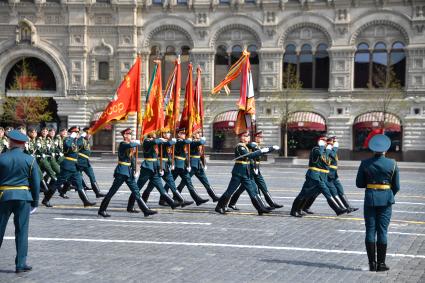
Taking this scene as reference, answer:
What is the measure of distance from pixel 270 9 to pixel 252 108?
86.6ft

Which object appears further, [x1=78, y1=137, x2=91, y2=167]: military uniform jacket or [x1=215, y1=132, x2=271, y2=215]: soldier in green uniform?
[x1=78, y1=137, x2=91, y2=167]: military uniform jacket

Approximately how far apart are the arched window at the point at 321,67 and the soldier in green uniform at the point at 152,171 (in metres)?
29.2

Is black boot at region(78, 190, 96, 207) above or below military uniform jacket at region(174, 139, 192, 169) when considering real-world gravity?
below

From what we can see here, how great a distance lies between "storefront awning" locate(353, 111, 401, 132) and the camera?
4141 centimetres

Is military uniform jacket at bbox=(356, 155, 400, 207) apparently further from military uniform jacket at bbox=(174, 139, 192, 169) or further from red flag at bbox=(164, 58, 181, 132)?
red flag at bbox=(164, 58, 181, 132)

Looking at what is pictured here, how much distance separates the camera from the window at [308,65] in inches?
1709

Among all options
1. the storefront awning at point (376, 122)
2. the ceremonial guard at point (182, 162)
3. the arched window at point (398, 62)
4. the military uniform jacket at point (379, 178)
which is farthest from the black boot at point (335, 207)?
the arched window at point (398, 62)

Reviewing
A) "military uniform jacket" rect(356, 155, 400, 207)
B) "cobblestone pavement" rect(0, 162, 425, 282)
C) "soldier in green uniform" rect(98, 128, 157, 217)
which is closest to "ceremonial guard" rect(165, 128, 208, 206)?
"cobblestone pavement" rect(0, 162, 425, 282)

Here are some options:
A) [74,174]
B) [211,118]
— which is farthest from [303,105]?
[74,174]

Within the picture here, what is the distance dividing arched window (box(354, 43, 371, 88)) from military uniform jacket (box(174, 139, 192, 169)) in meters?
27.4

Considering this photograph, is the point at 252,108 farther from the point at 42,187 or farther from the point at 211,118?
the point at 211,118

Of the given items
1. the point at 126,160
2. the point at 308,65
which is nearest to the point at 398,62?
the point at 308,65

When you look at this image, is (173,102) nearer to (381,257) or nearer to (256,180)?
(256,180)

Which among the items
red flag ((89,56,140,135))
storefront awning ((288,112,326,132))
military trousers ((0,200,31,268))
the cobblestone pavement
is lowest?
the cobblestone pavement
